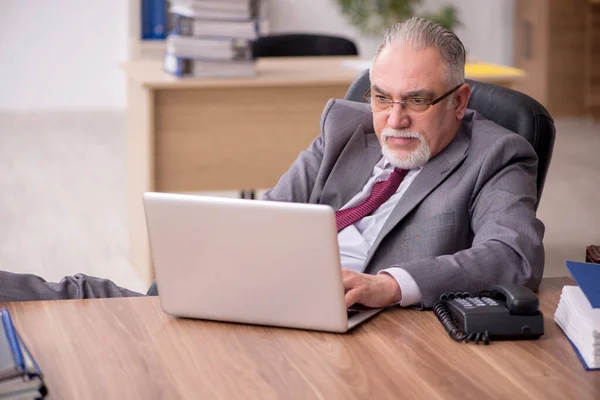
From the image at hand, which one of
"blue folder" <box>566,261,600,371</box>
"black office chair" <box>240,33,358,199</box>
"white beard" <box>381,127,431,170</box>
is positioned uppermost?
"black office chair" <box>240,33,358,199</box>

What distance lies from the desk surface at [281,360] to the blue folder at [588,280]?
0.28 ft

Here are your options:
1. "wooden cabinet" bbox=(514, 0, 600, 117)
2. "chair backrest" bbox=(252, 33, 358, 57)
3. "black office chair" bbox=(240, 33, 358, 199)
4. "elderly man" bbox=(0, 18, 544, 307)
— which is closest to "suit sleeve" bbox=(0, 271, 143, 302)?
"elderly man" bbox=(0, 18, 544, 307)

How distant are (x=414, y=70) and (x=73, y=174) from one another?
412cm

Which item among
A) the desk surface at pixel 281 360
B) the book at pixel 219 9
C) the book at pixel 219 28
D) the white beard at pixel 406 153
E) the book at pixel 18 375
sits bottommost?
the desk surface at pixel 281 360

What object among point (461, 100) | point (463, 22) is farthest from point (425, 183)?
point (463, 22)

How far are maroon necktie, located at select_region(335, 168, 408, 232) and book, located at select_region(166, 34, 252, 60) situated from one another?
1.72m

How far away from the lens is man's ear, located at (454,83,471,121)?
6.72 ft

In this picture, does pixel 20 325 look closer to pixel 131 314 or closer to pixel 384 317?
pixel 131 314

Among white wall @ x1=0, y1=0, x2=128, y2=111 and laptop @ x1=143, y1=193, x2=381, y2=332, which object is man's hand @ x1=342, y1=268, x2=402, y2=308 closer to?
laptop @ x1=143, y1=193, x2=381, y2=332

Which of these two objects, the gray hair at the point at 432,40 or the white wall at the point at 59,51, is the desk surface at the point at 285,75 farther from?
the white wall at the point at 59,51

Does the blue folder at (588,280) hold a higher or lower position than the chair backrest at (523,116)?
lower

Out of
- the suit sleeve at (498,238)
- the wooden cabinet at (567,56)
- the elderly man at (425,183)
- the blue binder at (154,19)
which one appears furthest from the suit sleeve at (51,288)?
the wooden cabinet at (567,56)

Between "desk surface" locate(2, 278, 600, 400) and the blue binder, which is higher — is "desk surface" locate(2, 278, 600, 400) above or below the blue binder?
below

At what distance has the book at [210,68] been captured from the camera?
374 centimetres
